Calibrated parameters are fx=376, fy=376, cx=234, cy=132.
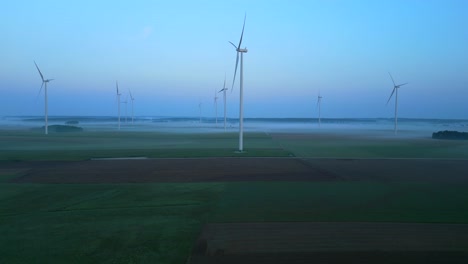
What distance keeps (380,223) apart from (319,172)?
11.1 metres

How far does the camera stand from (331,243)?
9.90 meters

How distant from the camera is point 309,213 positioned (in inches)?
506

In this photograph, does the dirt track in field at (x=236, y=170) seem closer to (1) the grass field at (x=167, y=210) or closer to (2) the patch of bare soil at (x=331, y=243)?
(1) the grass field at (x=167, y=210)

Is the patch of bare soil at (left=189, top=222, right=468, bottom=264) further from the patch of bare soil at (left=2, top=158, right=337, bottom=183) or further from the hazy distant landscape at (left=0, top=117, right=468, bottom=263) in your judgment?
the patch of bare soil at (left=2, top=158, right=337, bottom=183)

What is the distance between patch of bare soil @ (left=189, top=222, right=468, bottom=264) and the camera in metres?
8.98

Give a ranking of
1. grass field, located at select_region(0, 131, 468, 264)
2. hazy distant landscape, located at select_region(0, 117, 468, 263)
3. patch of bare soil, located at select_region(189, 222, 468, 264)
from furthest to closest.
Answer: grass field, located at select_region(0, 131, 468, 264) < hazy distant landscape, located at select_region(0, 117, 468, 263) < patch of bare soil, located at select_region(189, 222, 468, 264)

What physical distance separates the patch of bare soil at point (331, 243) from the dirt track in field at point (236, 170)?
355 inches

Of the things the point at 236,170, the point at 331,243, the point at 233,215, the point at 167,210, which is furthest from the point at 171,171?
the point at 331,243

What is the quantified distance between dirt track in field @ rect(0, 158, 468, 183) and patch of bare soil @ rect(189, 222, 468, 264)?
9.01 meters

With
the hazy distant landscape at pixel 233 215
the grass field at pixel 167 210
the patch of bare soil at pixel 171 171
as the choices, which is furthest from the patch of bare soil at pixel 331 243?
A: the patch of bare soil at pixel 171 171

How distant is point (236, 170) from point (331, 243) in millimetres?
14160

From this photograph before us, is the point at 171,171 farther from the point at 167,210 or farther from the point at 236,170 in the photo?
the point at 167,210

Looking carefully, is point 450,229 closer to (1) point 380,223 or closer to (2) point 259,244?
(1) point 380,223

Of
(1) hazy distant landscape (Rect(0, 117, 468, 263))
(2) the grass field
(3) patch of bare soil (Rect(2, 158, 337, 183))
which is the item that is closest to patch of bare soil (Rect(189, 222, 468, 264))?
(1) hazy distant landscape (Rect(0, 117, 468, 263))
